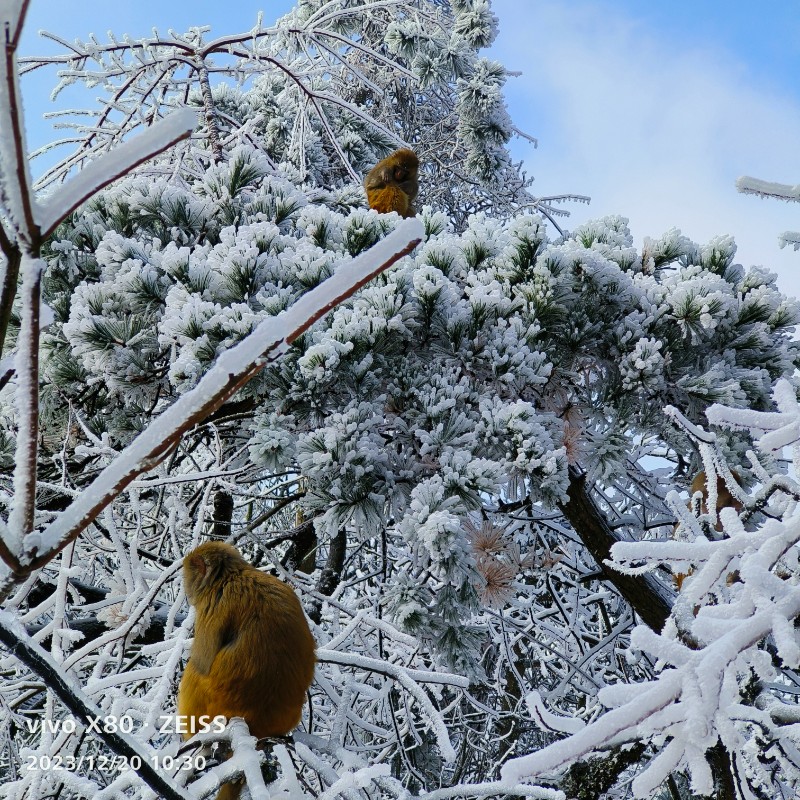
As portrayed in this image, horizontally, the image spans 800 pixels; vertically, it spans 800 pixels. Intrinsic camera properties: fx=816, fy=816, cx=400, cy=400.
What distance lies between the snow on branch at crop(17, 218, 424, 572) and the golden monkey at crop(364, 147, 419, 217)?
405cm

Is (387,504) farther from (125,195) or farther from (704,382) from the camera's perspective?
(125,195)

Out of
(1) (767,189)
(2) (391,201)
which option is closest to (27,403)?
(1) (767,189)

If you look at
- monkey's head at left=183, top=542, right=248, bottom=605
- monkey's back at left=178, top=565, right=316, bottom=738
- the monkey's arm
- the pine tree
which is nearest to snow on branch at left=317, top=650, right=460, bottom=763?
the pine tree

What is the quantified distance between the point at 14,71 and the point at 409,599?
228 centimetres

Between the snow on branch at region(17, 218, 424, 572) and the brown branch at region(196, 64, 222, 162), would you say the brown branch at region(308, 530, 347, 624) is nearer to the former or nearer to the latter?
the brown branch at region(196, 64, 222, 162)

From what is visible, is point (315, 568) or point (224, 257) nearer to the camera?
point (224, 257)

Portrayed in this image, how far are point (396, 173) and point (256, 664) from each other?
130 inches

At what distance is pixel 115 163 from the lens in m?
0.54

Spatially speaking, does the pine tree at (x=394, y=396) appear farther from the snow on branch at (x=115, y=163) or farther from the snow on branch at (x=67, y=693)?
the snow on branch at (x=115, y=163)

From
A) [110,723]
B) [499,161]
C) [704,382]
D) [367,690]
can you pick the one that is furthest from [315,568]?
[110,723]

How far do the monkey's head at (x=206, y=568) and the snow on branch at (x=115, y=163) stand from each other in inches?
89.3

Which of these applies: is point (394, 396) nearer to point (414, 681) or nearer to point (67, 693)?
point (414, 681)

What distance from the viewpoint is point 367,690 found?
290 centimetres

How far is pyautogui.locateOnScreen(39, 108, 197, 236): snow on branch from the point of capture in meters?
0.53
